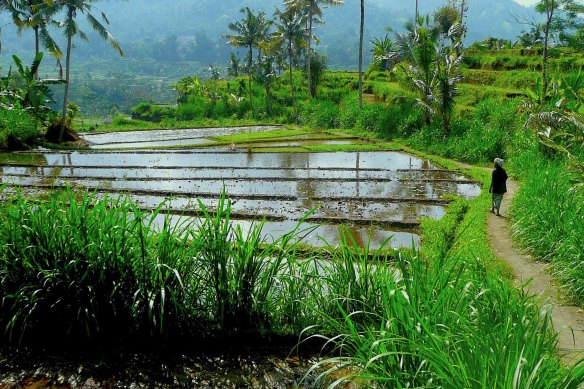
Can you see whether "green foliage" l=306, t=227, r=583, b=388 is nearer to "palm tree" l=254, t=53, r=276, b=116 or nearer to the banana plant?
the banana plant

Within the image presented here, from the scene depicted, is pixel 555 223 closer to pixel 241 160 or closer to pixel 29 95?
pixel 241 160

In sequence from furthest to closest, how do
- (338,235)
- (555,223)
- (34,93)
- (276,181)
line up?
(34,93) < (276,181) < (338,235) < (555,223)

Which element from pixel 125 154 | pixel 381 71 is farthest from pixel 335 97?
pixel 125 154

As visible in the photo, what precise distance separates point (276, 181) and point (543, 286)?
28.2ft

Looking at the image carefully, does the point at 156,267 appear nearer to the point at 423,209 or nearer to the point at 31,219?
the point at 31,219

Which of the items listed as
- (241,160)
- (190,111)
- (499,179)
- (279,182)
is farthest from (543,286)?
(190,111)

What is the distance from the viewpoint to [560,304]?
5961mm

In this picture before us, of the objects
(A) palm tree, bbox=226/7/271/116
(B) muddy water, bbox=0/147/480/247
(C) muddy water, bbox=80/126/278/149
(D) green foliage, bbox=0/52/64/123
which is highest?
(A) palm tree, bbox=226/7/271/116

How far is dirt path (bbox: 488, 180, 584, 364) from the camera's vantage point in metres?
4.88

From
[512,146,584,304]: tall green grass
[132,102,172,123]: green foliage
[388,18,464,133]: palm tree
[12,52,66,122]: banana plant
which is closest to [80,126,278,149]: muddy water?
[12,52,66,122]: banana plant

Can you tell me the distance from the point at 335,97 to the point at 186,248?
30.3 meters

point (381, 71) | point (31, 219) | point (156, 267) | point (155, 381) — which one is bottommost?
point (155, 381)

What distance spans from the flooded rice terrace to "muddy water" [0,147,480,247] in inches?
0.9

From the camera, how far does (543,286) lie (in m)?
6.53
